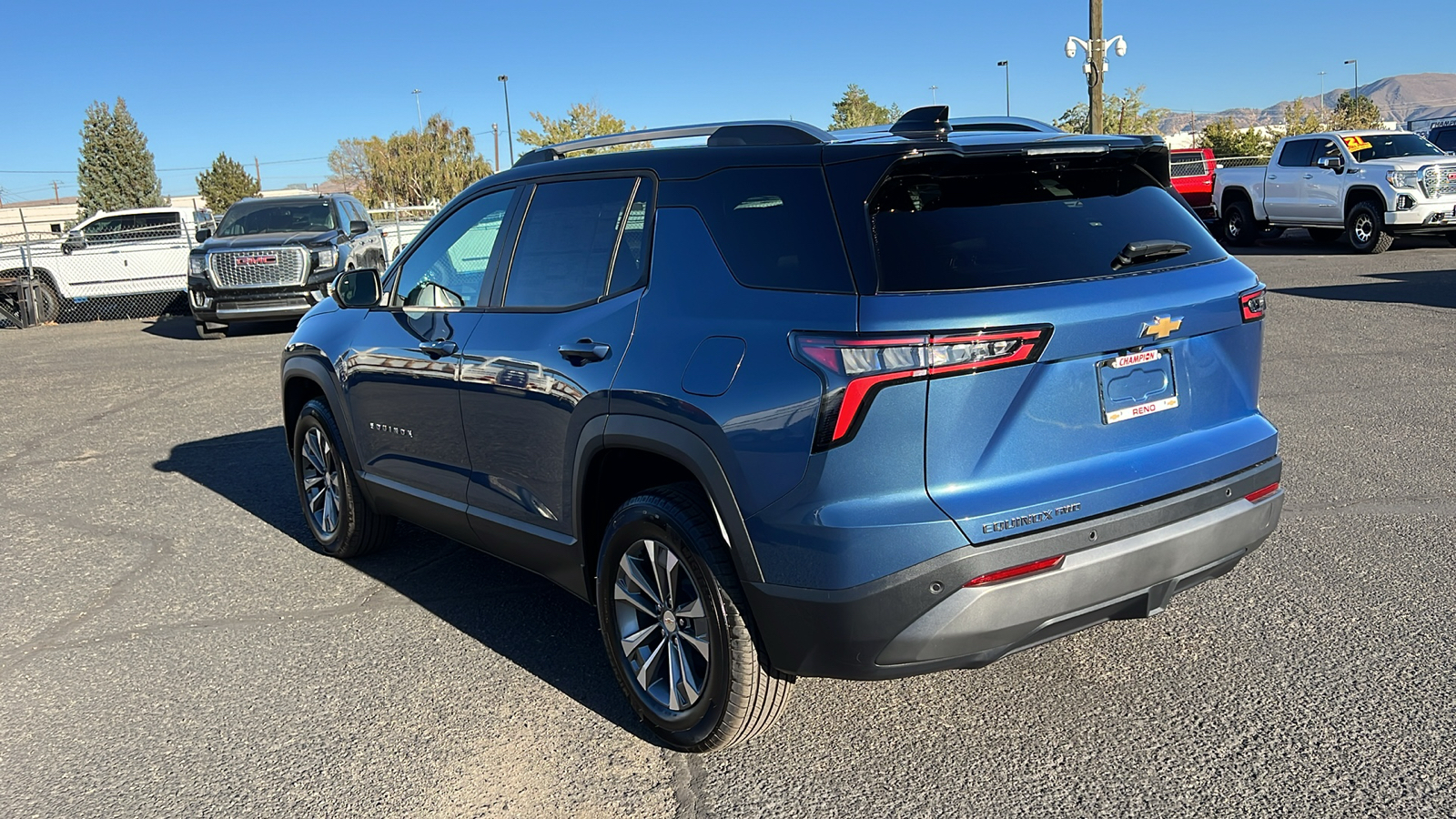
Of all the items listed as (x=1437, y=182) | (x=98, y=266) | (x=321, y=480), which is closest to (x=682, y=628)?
(x=321, y=480)

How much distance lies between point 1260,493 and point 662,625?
1817mm

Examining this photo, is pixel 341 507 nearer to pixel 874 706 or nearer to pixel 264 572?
pixel 264 572

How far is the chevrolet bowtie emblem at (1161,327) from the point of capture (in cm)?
309

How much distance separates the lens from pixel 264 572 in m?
5.56

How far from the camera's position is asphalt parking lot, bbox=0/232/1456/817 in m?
3.27

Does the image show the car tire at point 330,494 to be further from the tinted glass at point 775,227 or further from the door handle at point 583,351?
the tinted glass at point 775,227

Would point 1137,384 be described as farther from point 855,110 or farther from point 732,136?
point 855,110

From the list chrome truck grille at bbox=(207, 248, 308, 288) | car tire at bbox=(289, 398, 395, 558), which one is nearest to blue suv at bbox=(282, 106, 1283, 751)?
car tire at bbox=(289, 398, 395, 558)

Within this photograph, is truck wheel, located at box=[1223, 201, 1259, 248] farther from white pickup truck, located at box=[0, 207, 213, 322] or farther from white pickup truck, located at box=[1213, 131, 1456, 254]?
white pickup truck, located at box=[0, 207, 213, 322]

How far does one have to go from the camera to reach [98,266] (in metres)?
19.2

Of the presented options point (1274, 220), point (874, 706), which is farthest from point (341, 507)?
point (1274, 220)

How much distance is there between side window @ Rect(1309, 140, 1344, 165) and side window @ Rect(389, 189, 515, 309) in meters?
18.5

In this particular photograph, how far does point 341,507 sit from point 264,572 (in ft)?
1.63

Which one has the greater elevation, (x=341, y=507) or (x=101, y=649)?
(x=341, y=507)
